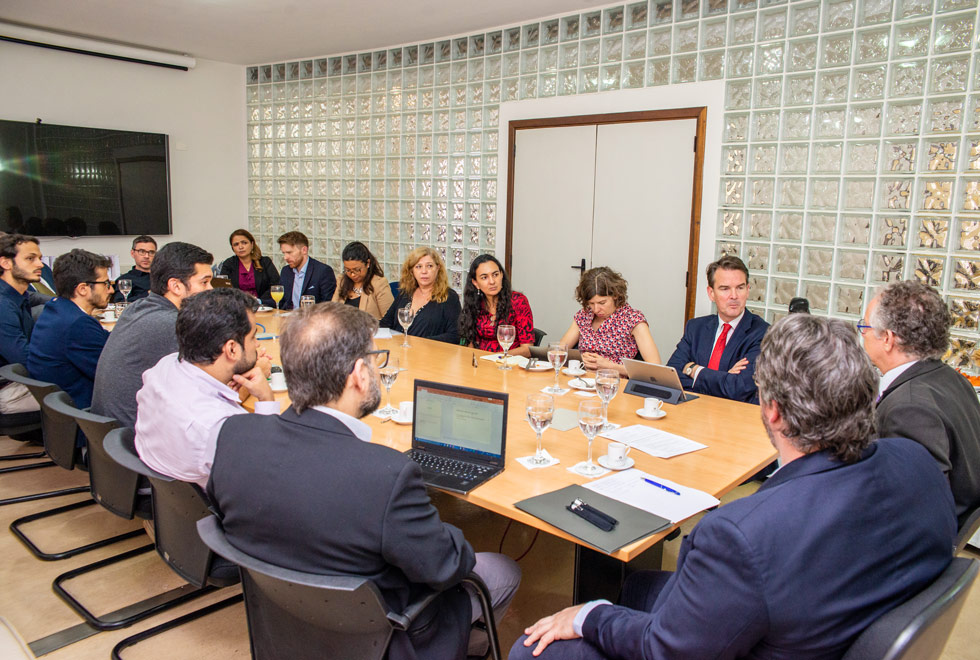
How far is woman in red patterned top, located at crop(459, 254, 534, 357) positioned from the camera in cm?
409

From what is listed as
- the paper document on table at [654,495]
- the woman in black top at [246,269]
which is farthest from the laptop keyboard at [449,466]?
the woman in black top at [246,269]

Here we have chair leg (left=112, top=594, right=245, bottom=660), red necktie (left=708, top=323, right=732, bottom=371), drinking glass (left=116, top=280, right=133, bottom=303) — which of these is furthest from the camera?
drinking glass (left=116, top=280, right=133, bottom=303)

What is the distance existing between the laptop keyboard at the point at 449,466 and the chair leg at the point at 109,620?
103cm

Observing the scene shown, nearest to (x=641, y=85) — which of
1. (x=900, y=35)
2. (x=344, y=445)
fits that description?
(x=900, y=35)

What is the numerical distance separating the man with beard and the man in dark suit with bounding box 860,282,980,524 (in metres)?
1.94

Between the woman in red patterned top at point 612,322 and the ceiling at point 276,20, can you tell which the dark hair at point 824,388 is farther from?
the ceiling at point 276,20

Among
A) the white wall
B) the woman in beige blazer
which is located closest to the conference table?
the woman in beige blazer

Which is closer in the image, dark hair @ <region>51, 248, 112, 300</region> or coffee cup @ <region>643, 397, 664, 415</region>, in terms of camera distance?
coffee cup @ <region>643, 397, 664, 415</region>

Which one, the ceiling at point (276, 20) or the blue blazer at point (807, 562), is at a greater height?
the ceiling at point (276, 20)

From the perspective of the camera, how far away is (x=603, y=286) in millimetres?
3578

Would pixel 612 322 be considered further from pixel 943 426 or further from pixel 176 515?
pixel 176 515

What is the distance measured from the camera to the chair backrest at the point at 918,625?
3.34ft

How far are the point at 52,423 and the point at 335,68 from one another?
209 inches

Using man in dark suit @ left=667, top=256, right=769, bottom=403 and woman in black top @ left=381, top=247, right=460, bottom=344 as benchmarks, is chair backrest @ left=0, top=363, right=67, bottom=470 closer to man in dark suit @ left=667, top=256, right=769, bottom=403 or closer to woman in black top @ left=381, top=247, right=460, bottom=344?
woman in black top @ left=381, top=247, right=460, bottom=344
